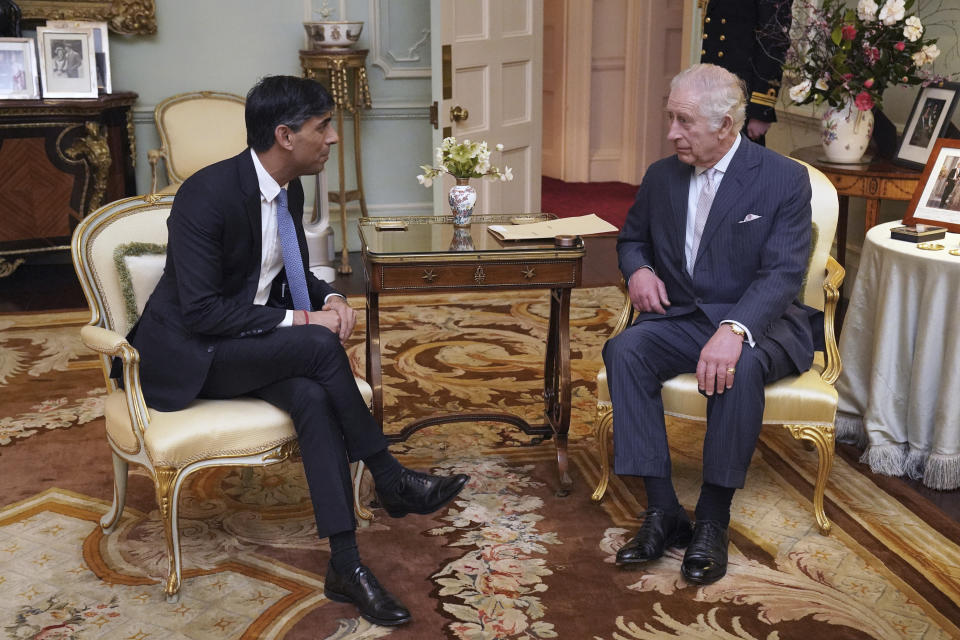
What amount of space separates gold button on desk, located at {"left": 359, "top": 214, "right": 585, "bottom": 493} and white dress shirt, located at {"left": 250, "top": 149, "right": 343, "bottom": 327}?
0.90 feet

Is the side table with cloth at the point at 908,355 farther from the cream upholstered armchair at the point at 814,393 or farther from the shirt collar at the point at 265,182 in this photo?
the shirt collar at the point at 265,182

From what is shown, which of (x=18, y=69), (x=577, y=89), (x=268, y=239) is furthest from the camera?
(x=577, y=89)

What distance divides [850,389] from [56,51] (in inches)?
167

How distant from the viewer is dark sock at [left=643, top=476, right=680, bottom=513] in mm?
2740

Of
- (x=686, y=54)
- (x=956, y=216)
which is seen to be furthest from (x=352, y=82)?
(x=956, y=216)

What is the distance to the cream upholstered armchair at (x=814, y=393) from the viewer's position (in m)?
2.79

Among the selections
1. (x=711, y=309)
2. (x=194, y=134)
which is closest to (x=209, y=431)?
(x=711, y=309)

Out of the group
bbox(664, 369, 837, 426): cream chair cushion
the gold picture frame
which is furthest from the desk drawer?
the gold picture frame

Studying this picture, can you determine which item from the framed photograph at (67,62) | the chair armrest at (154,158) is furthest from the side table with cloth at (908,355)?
the framed photograph at (67,62)

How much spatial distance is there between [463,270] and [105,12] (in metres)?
3.59

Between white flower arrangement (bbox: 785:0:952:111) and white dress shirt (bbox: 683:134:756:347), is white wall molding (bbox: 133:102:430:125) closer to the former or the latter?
white flower arrangement (bbox: 785:0:952:111)

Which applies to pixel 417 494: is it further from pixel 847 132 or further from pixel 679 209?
pixel 847 132

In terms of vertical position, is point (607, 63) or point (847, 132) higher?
point (607, 63)

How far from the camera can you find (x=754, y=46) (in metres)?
4.51
